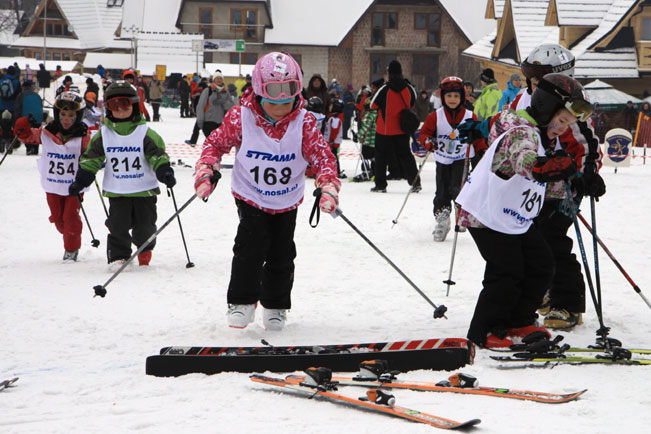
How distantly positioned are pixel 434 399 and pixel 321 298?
8.09ft

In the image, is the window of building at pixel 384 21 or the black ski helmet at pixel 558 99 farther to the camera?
the window of building at pixel 384 21

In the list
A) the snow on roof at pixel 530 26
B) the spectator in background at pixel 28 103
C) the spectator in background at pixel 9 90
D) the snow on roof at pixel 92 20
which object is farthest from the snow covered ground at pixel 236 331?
the snow on roof at pixel 92 20

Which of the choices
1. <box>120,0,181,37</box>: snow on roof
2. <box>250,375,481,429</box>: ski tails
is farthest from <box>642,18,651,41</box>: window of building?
<box>120,0,181,37</box>: snow on roof

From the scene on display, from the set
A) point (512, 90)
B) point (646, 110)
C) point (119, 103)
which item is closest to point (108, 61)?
point (646, 110)

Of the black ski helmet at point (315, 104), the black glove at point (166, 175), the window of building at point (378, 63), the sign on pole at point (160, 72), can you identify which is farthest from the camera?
the window of building at point (378, 63)

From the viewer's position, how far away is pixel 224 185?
13469 millimetres

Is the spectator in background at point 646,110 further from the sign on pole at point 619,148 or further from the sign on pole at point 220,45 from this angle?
the sign on pole at point 220,45

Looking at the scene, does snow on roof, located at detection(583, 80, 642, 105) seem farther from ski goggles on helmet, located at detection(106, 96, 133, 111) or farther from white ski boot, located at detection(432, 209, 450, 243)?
ski goggles on helmet, located at detection(106, 96, 133, 111)

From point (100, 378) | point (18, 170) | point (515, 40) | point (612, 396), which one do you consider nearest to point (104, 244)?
point (100, 378)

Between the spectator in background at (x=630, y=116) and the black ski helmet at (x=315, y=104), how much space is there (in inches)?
487

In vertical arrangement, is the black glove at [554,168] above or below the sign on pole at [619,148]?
above

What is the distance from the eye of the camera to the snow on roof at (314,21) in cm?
4888

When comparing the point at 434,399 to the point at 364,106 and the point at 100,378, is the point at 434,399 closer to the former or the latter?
the point at 100,378

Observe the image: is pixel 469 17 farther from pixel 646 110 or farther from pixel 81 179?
pixel 81 179
